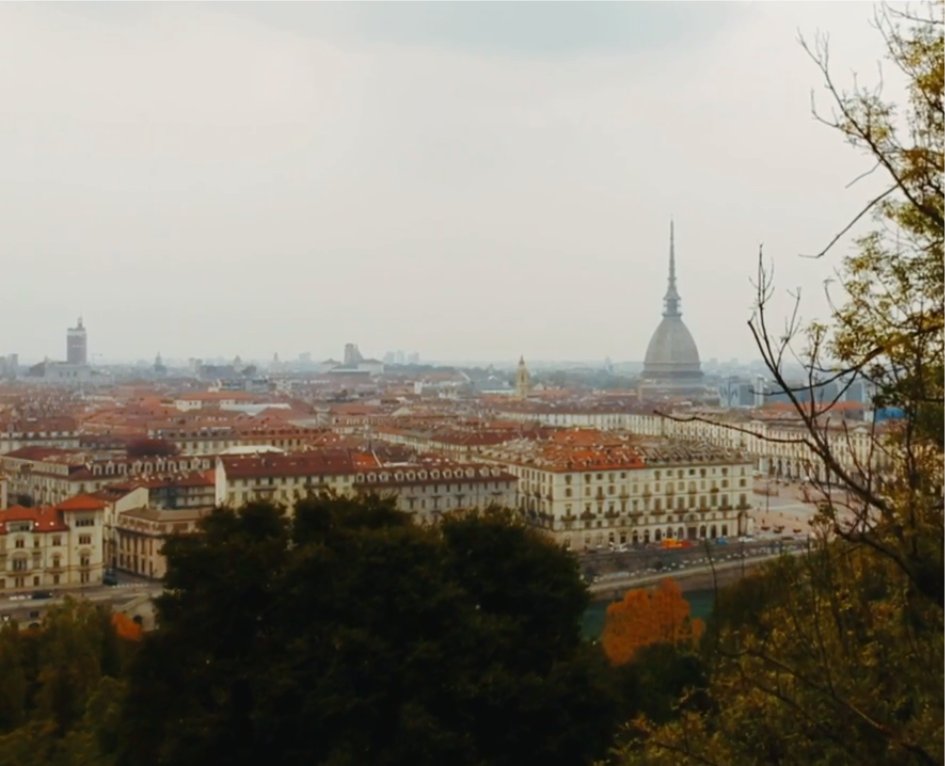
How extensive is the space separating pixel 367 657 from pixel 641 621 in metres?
4.66

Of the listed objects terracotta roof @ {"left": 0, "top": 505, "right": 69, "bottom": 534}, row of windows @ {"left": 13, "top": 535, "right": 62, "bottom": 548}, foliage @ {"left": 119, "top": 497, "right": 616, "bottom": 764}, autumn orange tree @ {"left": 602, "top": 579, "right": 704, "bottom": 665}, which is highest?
foliage @ {"left": 119, "top": 497, "right": 616, "bottom": 764}

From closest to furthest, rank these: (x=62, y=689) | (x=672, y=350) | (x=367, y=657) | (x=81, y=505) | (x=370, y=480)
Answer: (x=367, y=657), (x=62, y=689), (x=81, y=505), (x=370, y=480), (x=672, y=350)

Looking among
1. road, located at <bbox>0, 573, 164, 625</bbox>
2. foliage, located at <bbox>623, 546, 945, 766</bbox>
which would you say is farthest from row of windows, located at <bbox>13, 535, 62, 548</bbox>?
foliage, located at <bbox>623, 546, 945, 766</bbox>

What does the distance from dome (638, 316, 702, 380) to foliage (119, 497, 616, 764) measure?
3727 centimetres

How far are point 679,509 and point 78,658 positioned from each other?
9769 mm

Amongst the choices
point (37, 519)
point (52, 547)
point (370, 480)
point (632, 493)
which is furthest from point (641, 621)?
point (632, 493)

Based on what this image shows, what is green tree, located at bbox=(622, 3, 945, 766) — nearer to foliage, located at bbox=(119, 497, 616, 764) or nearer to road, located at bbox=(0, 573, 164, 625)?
foliage, located at bbox=(119, 497, 616, 764)

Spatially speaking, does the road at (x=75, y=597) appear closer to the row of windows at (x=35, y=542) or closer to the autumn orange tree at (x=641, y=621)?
the row of windows at (x=35, y=542)

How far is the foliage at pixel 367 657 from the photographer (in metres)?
3.69

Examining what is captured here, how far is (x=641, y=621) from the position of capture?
8.15 metres

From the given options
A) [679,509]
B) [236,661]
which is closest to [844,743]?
[236,661]

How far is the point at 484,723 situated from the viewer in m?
3.77

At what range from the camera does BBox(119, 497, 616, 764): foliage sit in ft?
12.1

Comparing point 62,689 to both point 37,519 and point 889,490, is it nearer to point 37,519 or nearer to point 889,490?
point 889,490
